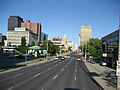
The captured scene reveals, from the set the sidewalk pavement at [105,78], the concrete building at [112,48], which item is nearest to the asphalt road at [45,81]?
the sidewalk pavement at [105,78]

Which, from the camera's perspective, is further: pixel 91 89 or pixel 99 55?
pixel 99 55

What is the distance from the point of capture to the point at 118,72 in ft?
34.1

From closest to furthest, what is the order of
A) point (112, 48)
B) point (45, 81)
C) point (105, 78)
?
1. point (45, 81)
2. point (105, 78)
3. point (112, 48)

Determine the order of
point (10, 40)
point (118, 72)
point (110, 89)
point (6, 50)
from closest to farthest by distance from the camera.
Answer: point (118, 72)
point (110, 89)
point (6, 50)
point (10, 40)

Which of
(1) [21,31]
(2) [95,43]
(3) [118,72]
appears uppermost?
(1) [21,31]

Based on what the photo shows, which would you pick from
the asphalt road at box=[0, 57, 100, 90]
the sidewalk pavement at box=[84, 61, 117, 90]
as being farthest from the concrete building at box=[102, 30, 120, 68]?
the asphalt road at box=[0, 57, 100, 90]

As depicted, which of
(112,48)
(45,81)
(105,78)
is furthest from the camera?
(112,48)

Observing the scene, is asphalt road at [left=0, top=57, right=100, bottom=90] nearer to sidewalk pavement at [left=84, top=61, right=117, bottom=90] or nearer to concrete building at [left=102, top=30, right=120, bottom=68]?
sidewalk pavement at [left=84, top=61, right=117, bottom=90]

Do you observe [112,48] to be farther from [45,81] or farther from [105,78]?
[45,81]

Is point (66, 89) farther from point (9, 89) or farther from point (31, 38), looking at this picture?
point (31, 38)

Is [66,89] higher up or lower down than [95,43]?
lower down

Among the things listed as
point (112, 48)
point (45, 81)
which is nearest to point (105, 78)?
point (45, 81)

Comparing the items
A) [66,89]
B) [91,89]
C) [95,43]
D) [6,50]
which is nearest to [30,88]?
[66,89]

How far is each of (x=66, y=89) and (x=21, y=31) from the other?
167 m
